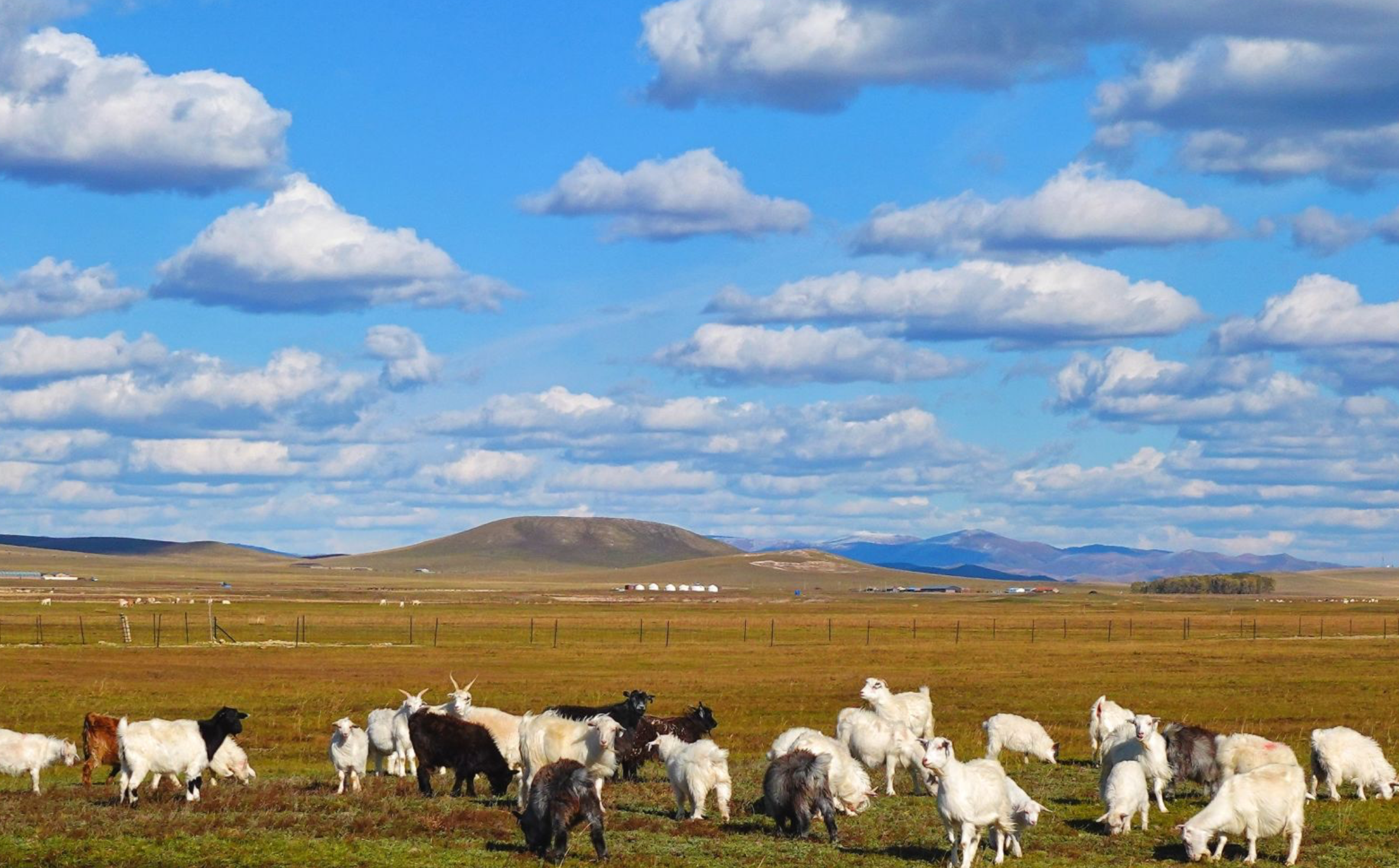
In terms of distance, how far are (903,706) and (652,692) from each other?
71.3ft

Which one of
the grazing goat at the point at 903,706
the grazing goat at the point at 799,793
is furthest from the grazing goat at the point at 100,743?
the grazing goat at the point at 903,706

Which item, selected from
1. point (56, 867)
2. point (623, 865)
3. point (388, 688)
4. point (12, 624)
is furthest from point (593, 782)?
point (12, 624)

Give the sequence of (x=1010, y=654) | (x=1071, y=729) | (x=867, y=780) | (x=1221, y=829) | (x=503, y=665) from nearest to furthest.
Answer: (x=1221, y=829)
(x=867, y=780)
(x=1071, y=729)
(x=503, y=665)
(x=1010, y=654)

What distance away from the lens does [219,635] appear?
78.2 m

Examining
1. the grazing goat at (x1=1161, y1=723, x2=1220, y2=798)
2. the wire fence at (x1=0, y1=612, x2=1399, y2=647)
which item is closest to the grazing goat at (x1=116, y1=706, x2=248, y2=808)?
the grazing goat at (x1=1161, y1=723, x2=1220, y2=798)

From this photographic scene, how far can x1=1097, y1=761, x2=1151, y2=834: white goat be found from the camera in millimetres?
18406

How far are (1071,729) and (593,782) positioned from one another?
20893 millimetres

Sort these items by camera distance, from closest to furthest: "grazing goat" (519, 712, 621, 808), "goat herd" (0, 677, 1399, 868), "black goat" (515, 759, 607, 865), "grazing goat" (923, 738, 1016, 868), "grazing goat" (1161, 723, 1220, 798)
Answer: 1. "grazing goat" (923, 738, 1016, 868)
2. "black goat" (515, 759, 607, 865)
3. "goat herd" (0, 677, 1399, 868)
4. "grazing goat" (519, 712, 621, 808)
5. "grazing goat" (1161, 723, 1220, 798)

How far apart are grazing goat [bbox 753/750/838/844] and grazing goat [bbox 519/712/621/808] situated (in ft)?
9.33

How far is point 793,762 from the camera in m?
18.4

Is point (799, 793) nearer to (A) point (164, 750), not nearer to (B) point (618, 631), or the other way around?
(A) point (164, 750)

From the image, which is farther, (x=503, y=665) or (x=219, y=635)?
(x=219, y=635)

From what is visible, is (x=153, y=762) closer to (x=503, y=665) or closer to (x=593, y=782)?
(x=593, y=782)

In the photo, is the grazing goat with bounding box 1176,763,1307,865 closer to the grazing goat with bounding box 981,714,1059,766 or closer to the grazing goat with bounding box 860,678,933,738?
the grazing goat with bounding box 981,714,1059,766
